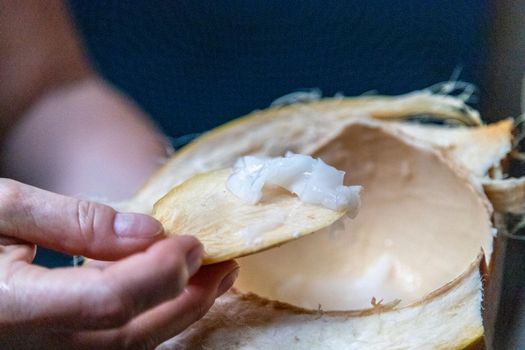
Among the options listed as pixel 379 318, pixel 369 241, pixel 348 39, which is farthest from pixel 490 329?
pixel 348 39

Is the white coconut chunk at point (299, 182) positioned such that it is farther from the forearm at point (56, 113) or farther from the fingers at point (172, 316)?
the forearm at point (56, 113)

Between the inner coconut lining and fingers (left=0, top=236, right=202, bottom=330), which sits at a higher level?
fingers (left=0, top=236, right=202, bottom=330)

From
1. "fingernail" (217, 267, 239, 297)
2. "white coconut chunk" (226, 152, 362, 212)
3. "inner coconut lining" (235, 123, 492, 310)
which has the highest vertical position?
"white coconut chunk" (226, 152, 362, 212)

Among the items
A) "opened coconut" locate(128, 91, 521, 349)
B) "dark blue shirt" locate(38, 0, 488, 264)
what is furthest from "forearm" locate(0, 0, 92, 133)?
"opened coconut" locate(128, 91, 521, 349)

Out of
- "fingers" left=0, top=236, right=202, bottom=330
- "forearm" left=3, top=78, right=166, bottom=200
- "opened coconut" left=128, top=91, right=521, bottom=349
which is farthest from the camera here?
"forearm" left=3, top=78, right=166, bottom=200

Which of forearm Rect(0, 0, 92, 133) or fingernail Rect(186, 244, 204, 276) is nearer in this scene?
fingernail Rect(186, 244, 204, 276)

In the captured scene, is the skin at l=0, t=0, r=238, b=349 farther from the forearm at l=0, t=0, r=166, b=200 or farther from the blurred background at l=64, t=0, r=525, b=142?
the blurred background at l=64, t=0, r=525, b=142

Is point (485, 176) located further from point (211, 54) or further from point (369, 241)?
point (211, 54)

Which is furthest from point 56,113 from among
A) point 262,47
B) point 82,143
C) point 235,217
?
point 235,217

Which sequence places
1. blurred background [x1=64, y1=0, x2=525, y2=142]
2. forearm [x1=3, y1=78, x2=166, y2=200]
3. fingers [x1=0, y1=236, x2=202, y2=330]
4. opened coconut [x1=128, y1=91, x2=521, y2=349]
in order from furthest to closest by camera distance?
blurred background [x1=64, y1=0, x2=525, y2=142] < forearm [x1=3, y1=78, x2=166, y2=200] < opened coconut [x1=128, y1=91, x2=521, y2=349] < fingers [x1=0, y1=236, x2=202, y2=330]

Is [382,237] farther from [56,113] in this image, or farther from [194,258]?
[56,113]
